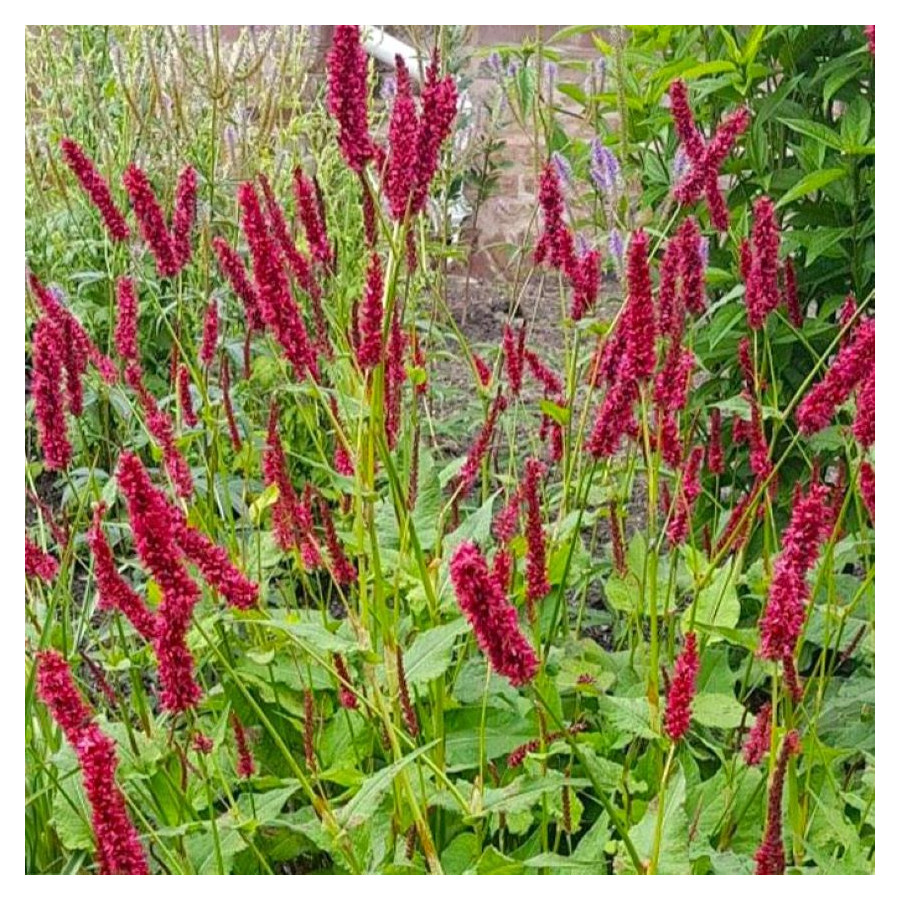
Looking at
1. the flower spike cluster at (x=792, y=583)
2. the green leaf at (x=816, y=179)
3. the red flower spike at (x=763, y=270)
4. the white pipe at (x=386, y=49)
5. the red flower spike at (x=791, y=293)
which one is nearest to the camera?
the flower spike cluster at (x=792, y=583)

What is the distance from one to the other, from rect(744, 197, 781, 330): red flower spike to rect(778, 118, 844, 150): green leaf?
44cm

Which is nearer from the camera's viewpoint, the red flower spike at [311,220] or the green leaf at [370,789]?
the green leaf at [370,789]

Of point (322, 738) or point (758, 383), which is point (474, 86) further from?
point (322, 738)

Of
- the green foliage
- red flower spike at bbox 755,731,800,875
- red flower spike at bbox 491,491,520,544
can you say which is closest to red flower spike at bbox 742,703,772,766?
the green foliage

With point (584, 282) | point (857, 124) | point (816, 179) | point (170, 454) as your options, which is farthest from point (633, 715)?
point (857, 124)

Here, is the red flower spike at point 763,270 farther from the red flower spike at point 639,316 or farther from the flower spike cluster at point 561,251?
the red flower spike at point 639,316

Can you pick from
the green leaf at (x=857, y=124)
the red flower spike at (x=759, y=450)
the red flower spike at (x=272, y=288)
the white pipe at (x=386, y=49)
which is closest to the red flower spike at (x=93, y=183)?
the red flower spike at (x=272, y=288)

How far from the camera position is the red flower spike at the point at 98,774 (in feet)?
2.78

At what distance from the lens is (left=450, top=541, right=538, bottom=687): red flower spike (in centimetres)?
85

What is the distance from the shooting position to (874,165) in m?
1.82

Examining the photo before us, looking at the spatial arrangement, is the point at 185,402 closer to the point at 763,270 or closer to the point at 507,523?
the point at 507,523

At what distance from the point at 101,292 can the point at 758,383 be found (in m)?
1.81

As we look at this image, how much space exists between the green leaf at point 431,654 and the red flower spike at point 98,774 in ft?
1.10

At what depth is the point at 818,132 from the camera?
1768mm
